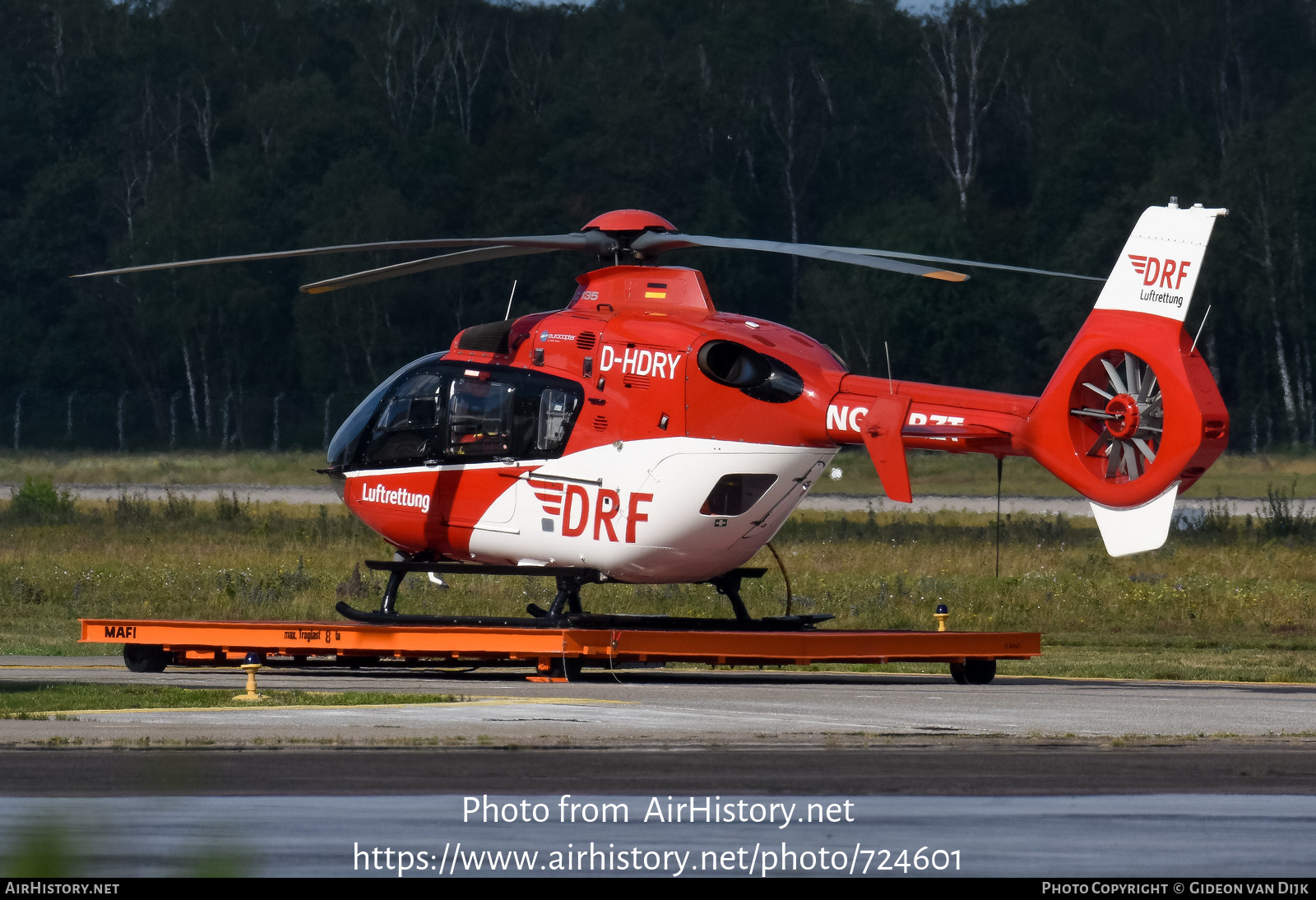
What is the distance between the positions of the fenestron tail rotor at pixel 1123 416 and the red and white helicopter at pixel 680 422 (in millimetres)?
17

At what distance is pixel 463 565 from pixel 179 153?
6589cm

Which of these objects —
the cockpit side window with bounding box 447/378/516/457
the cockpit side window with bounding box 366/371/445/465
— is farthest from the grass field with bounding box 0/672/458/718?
the cockpit side window with bounding box 366/371/445/465

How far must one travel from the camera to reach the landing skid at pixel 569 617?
717 inches

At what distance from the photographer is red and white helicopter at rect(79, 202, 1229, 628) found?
1575cm

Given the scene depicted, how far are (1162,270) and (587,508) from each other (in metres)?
5.82

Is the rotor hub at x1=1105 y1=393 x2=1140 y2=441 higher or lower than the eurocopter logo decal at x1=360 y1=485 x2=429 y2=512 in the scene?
higher

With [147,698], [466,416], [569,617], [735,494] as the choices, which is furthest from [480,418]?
[147,698]

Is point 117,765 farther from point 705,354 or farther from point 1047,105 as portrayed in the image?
point 1047,105

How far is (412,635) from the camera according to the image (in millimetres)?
17391

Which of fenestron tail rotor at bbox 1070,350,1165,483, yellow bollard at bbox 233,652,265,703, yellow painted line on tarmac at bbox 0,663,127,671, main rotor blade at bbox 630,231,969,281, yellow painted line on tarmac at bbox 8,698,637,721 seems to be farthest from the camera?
yellow painted line on tarmac at bbox 0,663,127,671

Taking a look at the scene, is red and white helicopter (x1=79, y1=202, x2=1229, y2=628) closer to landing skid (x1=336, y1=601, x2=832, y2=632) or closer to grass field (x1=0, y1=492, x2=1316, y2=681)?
landing skid (x1=336, y1=601, x2=832, y2=632)

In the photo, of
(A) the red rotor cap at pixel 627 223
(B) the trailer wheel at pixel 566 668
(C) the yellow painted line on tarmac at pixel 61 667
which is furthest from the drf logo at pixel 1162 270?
(C) the yellow painted line on tarmac at pixel 61 667

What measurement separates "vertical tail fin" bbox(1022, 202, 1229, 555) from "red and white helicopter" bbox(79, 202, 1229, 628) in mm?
16

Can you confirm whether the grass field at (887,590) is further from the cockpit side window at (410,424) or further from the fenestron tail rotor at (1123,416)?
the cockpit side window at (410,424)
